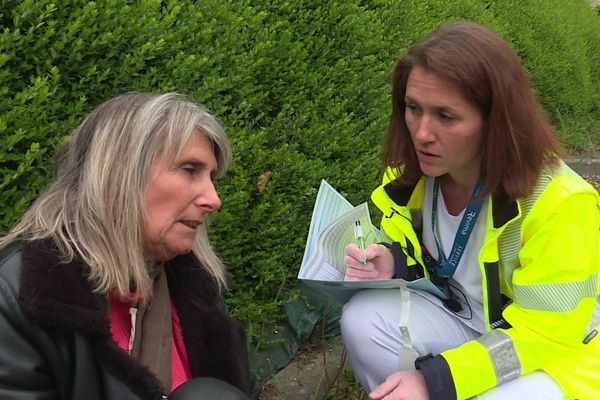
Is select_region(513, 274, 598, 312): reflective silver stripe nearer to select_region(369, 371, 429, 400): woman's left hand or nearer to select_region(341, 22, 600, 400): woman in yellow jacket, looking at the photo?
select_region(341, 22, 600, 400): woman in yellow jacket

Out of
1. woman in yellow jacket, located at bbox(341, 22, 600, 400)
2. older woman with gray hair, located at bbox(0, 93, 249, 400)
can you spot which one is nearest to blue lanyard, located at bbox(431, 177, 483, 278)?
woman in yellow jacket, located at bbox(341, 22, 600, 400)

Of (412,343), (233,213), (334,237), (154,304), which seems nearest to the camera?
(154,304)

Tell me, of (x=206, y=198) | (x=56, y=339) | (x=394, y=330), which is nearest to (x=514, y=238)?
(x=394, y=330)

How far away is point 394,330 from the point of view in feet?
7.64

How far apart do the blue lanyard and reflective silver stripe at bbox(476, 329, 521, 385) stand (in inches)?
15.2

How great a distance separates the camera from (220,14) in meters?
2.82

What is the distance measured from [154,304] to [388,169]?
3.99 feet

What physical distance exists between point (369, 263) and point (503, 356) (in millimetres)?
653

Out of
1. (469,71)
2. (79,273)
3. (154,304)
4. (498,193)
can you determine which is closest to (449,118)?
(469,71)

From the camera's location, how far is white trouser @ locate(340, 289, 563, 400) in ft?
7.59

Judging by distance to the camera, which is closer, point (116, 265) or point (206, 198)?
point (116, 265)

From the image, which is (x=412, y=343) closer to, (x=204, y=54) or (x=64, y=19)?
(x=204, y=54)

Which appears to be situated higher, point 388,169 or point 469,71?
point 469,71

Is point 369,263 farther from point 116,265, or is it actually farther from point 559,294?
point 116,265
